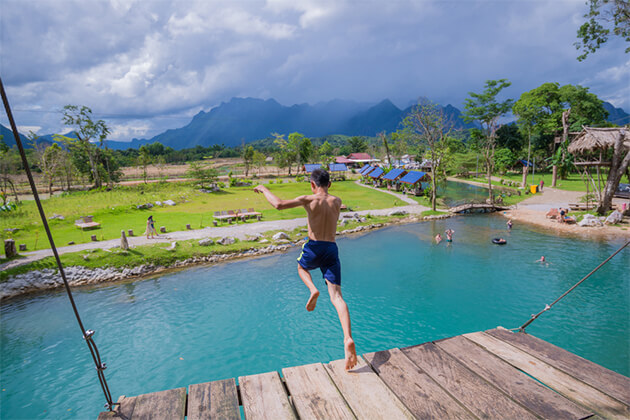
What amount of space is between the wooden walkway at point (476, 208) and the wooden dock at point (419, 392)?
29.0 metres

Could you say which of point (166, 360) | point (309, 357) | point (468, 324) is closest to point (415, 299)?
point (468, 324)

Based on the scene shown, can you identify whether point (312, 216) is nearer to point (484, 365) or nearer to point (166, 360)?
point (484, 365)

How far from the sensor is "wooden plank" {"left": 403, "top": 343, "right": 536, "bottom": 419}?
3100mm

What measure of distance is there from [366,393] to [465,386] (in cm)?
114

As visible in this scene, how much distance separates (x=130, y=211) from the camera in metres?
29.6

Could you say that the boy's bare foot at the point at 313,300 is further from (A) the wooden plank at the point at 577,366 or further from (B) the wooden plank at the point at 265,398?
(A) the wooden plank at the point at 577,366

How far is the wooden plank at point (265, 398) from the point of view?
3.21m

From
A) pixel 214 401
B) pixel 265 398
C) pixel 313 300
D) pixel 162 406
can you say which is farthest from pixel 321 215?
pixel 162 406

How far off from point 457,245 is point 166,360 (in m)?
18.1

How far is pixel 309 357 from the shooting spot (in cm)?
1033

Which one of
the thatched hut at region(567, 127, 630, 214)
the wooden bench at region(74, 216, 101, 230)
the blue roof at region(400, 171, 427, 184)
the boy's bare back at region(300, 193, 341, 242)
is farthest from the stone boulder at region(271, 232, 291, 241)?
the blue roof at region(400, 171, 427, 184)

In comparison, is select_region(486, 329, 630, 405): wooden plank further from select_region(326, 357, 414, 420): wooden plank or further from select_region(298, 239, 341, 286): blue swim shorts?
select_region(298, 239, 341, 286): blue swim shorts

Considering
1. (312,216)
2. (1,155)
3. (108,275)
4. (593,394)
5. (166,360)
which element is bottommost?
(166,360)

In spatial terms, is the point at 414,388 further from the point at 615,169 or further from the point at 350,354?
the point at 615,169
